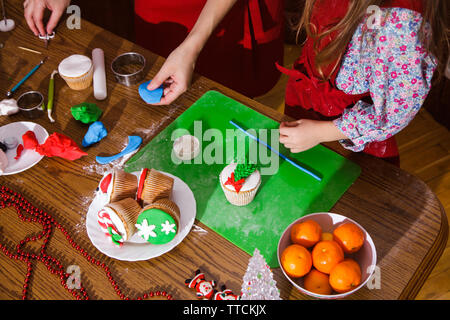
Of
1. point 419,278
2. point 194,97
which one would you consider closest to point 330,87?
point 194,97

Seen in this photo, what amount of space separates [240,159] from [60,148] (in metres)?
0.52

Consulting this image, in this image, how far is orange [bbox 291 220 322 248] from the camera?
Result: 0.96 m

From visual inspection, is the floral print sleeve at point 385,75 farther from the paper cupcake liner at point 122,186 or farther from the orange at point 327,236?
the paper cupcake liner at point 122,186

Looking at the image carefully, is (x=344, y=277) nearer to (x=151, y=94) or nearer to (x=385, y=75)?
(x=385, y=75)

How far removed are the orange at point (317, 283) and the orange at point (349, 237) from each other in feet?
0.27

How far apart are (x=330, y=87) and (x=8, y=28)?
1220 millimetres

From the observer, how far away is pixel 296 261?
0.93 m

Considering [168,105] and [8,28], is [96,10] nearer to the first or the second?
[8,28]

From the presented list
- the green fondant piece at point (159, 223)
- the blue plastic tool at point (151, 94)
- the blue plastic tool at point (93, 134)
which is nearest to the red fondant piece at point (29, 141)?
the blue plastic tool at point (93, 134)

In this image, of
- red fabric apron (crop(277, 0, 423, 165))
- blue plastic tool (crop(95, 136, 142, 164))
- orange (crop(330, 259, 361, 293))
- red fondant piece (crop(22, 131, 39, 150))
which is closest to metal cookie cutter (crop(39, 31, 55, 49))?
red fondant piece (crop(22, 131, 39, 150))

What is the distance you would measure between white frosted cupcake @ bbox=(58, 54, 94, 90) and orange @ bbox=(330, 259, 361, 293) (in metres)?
0.97

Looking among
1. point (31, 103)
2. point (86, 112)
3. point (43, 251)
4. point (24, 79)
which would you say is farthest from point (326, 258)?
point (24, 79)

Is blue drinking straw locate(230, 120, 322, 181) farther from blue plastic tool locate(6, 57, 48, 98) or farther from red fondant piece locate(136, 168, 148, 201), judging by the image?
blue plastic tool locate(6, 57, 48, 98)

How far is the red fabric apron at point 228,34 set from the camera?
67.5 inches
